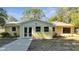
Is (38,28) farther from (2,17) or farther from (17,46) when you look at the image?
(2,17)

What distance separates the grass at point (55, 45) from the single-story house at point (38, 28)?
223 millimetres

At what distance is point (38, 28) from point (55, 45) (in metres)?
0.91

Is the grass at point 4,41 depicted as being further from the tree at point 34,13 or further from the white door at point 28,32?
the tree at point 34,13

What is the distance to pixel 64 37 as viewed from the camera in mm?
9180

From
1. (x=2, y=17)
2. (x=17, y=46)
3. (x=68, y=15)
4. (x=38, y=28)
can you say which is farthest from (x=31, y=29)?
(x=68, y=15)

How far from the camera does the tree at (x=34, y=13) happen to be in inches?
355

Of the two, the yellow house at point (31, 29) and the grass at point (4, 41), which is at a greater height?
the yellow house at point (31, 29)

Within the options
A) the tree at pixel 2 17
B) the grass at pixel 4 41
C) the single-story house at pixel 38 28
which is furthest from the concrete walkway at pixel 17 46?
the tree at pixel 2 17

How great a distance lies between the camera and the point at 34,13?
9141 mm

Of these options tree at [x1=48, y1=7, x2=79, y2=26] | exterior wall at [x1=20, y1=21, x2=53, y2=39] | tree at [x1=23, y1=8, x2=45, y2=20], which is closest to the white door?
exterior wall at [x1=20, y1=21, x2=53, y2=39]

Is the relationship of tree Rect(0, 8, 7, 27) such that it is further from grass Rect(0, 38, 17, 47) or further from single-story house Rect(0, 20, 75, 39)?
grass Rect(0, 38, 17, 47)
